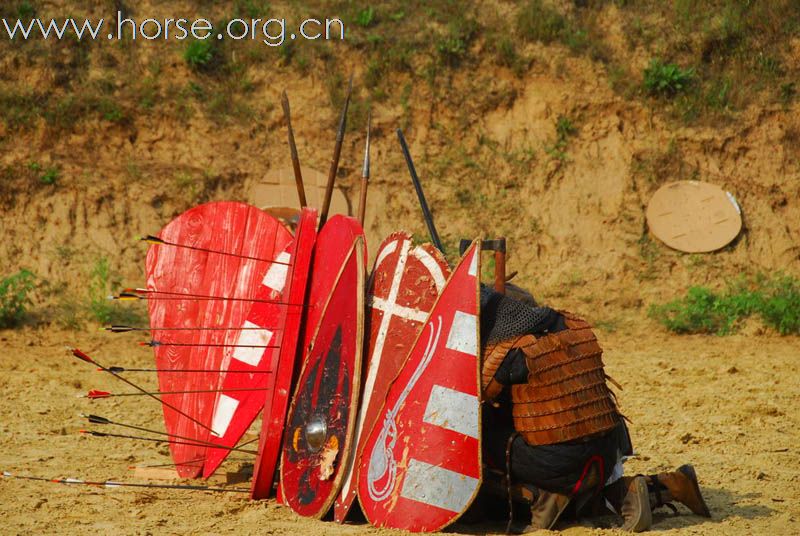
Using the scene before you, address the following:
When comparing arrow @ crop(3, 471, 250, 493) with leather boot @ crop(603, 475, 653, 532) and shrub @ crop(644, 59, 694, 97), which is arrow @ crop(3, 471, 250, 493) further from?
shrub @ crop(644, 59, 694, 97)

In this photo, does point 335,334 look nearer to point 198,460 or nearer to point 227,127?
point 198,460

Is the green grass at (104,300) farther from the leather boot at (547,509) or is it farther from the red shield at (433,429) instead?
the leather boot at (547,509)

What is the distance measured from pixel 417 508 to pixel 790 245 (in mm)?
7672

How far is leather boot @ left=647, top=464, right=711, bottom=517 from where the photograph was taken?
4.76m

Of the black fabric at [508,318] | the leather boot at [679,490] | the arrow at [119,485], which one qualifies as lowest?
the arrow at [119,485]

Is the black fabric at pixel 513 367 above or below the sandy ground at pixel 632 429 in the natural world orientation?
above

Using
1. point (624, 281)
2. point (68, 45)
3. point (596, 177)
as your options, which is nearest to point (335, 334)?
point (624, 281)

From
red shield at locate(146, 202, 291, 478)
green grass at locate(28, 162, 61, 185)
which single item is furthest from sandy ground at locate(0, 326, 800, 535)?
green grass at locate(28, 162, 61, 185)

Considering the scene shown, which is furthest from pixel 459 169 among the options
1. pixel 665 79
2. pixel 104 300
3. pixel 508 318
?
pixel 508 318

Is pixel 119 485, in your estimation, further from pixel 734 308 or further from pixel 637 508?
pixel 734 308

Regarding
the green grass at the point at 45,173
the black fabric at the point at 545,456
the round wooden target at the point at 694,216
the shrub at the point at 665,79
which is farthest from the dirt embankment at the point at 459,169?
the black fabric at the point at 545,456

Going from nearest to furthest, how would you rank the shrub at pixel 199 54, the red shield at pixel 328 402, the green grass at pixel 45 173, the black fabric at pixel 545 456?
the black fabric at pixel 545 456 < the red shield at pixel 328 402 < the green grass at pixel 45 173 < the shrub at pixel 199 54

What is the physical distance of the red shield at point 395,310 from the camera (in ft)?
15.3

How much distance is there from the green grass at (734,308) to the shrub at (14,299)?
5658 mm
